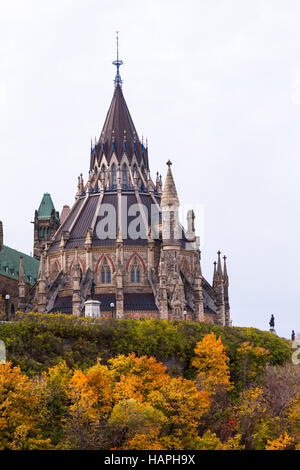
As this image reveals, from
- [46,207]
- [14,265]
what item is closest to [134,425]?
[14,265]

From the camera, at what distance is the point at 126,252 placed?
9906 centimetres

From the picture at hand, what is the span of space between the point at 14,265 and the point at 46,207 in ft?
94.9

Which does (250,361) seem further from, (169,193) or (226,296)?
(226,296)

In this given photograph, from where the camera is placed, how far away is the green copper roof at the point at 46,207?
142375mm

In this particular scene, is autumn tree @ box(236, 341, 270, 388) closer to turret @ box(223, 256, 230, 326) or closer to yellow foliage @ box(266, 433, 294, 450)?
yellow foliage @ box(266, 433, 294, 450)

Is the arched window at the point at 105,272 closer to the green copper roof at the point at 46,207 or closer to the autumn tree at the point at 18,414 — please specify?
the green copper roof at the point at 46,207

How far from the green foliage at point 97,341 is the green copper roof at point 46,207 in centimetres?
7500

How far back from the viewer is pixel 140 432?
47.4 meters

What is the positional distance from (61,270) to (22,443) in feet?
182

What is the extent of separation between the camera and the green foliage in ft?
189

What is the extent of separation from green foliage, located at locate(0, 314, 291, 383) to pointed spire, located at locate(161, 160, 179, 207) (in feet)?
94.7

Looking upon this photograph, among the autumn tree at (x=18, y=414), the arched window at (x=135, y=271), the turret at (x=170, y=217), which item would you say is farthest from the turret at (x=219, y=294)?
the autumn tree at (x=18, y=414)

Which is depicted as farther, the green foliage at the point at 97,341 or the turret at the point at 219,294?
the turret at the point at 219,294

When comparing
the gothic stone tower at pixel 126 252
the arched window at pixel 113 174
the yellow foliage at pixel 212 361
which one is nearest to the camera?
the yellow foliage at pixel 212 361
